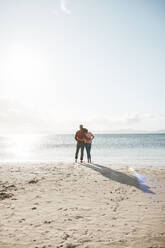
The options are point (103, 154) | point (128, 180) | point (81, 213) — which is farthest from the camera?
point (103, 154)

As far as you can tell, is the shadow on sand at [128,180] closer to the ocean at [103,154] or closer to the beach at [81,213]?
the beach at [81,213]

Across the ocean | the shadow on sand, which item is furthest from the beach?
the ocean

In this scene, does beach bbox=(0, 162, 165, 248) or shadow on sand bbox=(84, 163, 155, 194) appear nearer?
beach bbox=(0, 162, 165, 248)

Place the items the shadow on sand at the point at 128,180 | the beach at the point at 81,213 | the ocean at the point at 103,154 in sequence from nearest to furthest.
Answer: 1. the beach at the point at 81,213
2. the shadow on sand at the point at 128,180
3. the ocean at the point at 103,154

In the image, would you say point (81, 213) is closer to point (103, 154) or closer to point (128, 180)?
point (128, 180)

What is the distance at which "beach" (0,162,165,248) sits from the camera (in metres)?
3.80

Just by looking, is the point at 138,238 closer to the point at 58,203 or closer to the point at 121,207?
the point at 121,207

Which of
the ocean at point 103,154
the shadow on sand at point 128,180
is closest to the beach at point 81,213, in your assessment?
the shadow on sand at point 128,180

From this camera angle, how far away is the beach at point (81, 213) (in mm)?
3803

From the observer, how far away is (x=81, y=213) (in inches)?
200

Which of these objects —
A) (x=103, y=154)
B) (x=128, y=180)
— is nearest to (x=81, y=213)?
(x=128, y=180)

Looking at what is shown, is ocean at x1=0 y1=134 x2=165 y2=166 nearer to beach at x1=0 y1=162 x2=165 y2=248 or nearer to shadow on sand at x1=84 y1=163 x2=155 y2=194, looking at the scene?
shadow on sand at x1=84 y1=163 x2=155 y2=194

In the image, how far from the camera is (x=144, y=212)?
5195 mm

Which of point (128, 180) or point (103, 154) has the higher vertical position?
point (128, 180)
